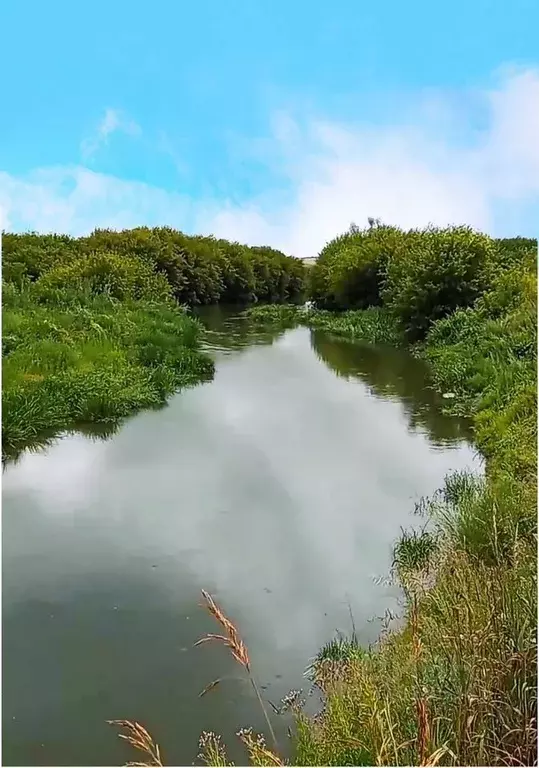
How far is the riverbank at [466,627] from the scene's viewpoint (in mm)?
2088

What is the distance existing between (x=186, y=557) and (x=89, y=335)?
7294 mm

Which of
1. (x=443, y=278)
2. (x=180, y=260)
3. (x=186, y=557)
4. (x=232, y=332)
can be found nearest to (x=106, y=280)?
(x=232, y=332)

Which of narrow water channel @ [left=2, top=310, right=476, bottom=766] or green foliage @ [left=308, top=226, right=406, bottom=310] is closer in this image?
narrow water channel @ [left=2, top=310, right=476, bottom=766]

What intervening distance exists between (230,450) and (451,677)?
5269 millimetres

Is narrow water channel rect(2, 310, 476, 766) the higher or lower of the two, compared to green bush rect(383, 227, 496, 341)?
lower

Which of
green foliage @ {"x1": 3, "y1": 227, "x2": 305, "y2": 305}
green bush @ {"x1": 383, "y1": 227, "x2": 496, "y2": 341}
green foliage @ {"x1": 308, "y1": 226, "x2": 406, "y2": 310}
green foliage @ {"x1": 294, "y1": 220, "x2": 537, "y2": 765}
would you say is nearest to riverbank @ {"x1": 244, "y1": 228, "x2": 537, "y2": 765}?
green foliage @ {"x1": 294, "y1": 220, "x2": 537, "y2": 765}

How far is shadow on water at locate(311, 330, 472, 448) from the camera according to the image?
8.57 meters

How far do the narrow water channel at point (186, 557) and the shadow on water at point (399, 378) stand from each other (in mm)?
95

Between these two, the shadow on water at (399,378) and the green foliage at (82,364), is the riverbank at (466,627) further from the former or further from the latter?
the green foliage at (82,364)

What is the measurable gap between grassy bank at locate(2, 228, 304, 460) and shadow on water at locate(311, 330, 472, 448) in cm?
288

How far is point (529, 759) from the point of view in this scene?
6.72ft

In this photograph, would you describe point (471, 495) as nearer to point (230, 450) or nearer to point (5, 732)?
point (230, 450)

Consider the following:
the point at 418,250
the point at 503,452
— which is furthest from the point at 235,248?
the point at 503,452

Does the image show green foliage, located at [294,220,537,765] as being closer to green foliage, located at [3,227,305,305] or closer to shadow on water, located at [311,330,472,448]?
shadow on water, located at [311,330,472,448]
